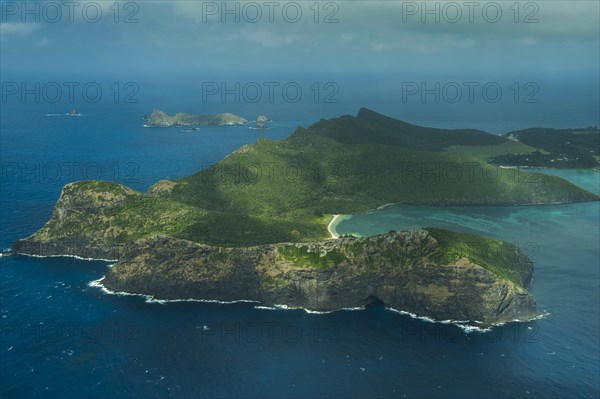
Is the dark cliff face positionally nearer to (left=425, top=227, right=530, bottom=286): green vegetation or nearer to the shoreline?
the shoreline

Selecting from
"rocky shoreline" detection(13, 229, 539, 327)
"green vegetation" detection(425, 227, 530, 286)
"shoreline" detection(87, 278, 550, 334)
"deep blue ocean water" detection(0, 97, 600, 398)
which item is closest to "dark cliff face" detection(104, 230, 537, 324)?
"rocky shoreline" detection(13, 229, 539, 327)

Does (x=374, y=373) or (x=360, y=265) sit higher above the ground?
(x=360, y=265)

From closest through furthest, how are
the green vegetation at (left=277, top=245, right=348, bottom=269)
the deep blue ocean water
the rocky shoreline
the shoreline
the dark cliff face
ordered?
the deep blue ocean water
the shoreline
the dark cliff face
the rocky shoreline
the green vegetation at (left=277, top=245, right=348, bottom=269)

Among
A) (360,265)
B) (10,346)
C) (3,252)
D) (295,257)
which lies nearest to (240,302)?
(295,257)

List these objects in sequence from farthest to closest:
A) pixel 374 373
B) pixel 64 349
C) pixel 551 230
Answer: pixel 551 230, pixel 64 349, pixel 374 373

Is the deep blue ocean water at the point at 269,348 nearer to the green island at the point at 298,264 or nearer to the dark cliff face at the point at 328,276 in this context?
the dark cliff face at the point at 328,276

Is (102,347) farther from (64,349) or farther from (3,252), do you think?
(3,252)

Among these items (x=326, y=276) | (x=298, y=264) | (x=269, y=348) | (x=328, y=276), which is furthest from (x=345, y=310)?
(x=269, y=348)

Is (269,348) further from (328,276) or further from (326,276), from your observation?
(328,276)
